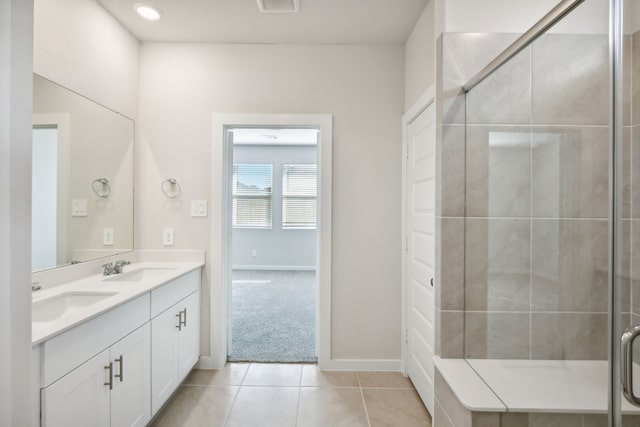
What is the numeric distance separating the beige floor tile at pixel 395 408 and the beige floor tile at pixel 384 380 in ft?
0.20

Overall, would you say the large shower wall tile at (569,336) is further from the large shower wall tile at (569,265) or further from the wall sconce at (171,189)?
the wall sconce at (171,189)

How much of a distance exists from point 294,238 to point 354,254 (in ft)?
13.5

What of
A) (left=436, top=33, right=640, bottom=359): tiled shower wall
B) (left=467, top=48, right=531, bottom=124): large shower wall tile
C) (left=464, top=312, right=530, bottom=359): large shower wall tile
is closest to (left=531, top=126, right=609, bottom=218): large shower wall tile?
(left=436, top=33, right=640, bottom=359): tiled shower wall

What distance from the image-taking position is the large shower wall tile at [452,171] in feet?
5.11

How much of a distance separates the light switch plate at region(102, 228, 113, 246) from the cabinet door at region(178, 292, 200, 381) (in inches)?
25.8

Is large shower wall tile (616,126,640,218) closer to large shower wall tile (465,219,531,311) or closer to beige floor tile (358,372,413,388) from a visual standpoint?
large shower wall tile (465,219,531,311)

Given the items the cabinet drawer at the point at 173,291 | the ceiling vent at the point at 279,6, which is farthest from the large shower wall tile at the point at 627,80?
the cabinet drawer at the point at 173,291

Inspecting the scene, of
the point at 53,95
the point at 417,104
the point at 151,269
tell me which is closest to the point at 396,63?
the point at 417,104

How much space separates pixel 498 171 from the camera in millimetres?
1479

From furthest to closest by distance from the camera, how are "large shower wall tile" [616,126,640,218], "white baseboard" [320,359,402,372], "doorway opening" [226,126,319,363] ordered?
"doorway opening" [226,126,319,363] < "white baseboard" [320,359,402,372] < "large shower wall tile" [616,126,640,218]

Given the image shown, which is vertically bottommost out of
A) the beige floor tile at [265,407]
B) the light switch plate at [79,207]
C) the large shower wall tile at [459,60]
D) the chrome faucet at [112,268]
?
the beige floor tile at [265,407]

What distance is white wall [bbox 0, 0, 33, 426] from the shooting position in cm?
88

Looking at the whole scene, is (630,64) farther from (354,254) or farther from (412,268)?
(354,254)

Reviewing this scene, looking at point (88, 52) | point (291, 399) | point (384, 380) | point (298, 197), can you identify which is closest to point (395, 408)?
point (384, 380)
